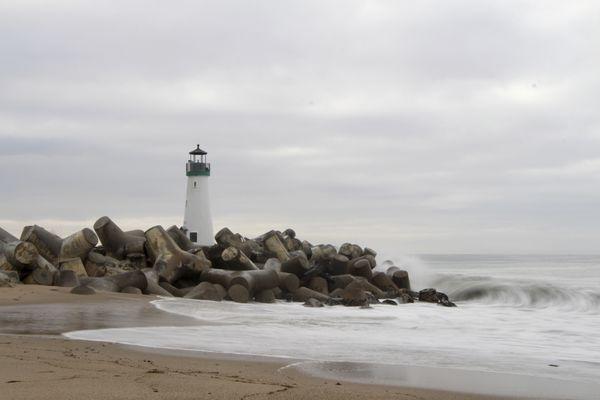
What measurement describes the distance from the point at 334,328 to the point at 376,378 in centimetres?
402

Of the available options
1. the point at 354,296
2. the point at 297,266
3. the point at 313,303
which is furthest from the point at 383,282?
the point at 313,303

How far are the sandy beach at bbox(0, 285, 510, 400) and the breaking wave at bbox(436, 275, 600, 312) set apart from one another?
499 inches

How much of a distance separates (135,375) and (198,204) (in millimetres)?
22073

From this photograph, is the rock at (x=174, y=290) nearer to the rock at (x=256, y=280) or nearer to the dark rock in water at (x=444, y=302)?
the rock at (x=256, y=280)

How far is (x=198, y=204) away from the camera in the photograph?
2691 cm

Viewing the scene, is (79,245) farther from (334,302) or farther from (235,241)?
(334,302)

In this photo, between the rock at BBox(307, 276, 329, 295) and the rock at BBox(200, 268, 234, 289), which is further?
the rock at BBox(307, 276, 329, 295)

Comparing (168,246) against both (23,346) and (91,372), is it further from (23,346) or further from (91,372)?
(91,372)

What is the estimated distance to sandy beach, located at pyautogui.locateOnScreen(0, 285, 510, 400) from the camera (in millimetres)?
4340

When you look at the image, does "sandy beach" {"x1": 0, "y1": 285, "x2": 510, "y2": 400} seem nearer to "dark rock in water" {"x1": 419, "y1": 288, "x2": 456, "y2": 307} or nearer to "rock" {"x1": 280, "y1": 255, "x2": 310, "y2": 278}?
"rock" {"x1": 280, "y1": 255, "x2": 310, "y2": 278}

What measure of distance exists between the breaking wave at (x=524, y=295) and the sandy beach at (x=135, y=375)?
12677 millimetres

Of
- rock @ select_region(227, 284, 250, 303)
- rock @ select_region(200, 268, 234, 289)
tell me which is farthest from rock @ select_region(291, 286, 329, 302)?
rock @ select_region(200, 268, 234, 289)

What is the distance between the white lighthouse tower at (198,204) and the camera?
87.5 feet

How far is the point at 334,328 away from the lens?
383 inches
